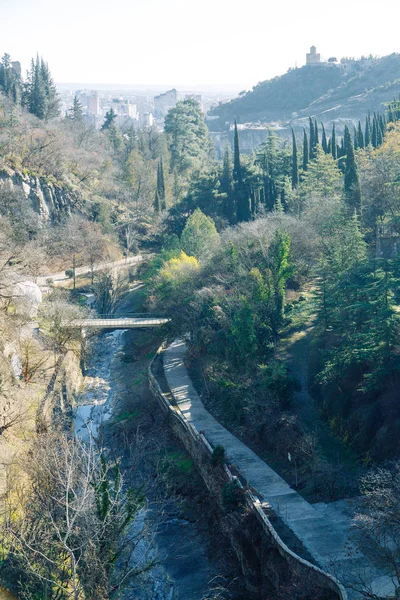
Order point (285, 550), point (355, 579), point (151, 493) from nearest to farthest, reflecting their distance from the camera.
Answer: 1. point (355, 579)
2. point (285, 550)
3. point (151, 493)

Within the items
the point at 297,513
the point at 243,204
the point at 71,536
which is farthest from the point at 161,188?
the point at 71,536

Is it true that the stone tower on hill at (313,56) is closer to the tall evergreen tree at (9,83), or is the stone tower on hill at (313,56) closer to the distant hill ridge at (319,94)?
the distant hill ridge at (319,94)

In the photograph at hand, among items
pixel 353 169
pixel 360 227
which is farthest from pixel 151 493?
pixel 353 169

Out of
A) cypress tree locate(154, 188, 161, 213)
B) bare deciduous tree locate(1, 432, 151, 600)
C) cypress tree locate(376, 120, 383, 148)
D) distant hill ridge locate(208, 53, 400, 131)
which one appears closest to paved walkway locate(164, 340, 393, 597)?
bare deciduous tree locate(1, 432, 151, 600)

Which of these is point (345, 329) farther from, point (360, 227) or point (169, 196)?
point (169, 196)

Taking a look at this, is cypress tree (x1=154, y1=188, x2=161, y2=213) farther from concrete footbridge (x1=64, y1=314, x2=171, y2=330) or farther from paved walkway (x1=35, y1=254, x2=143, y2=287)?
concrete footbridge (x1=64, y1=314, x2=171, y2=330)

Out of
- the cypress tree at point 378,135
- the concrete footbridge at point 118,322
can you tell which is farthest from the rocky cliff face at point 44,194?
the cypress tree at point 378,135

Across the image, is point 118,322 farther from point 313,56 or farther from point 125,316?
point 313,56
